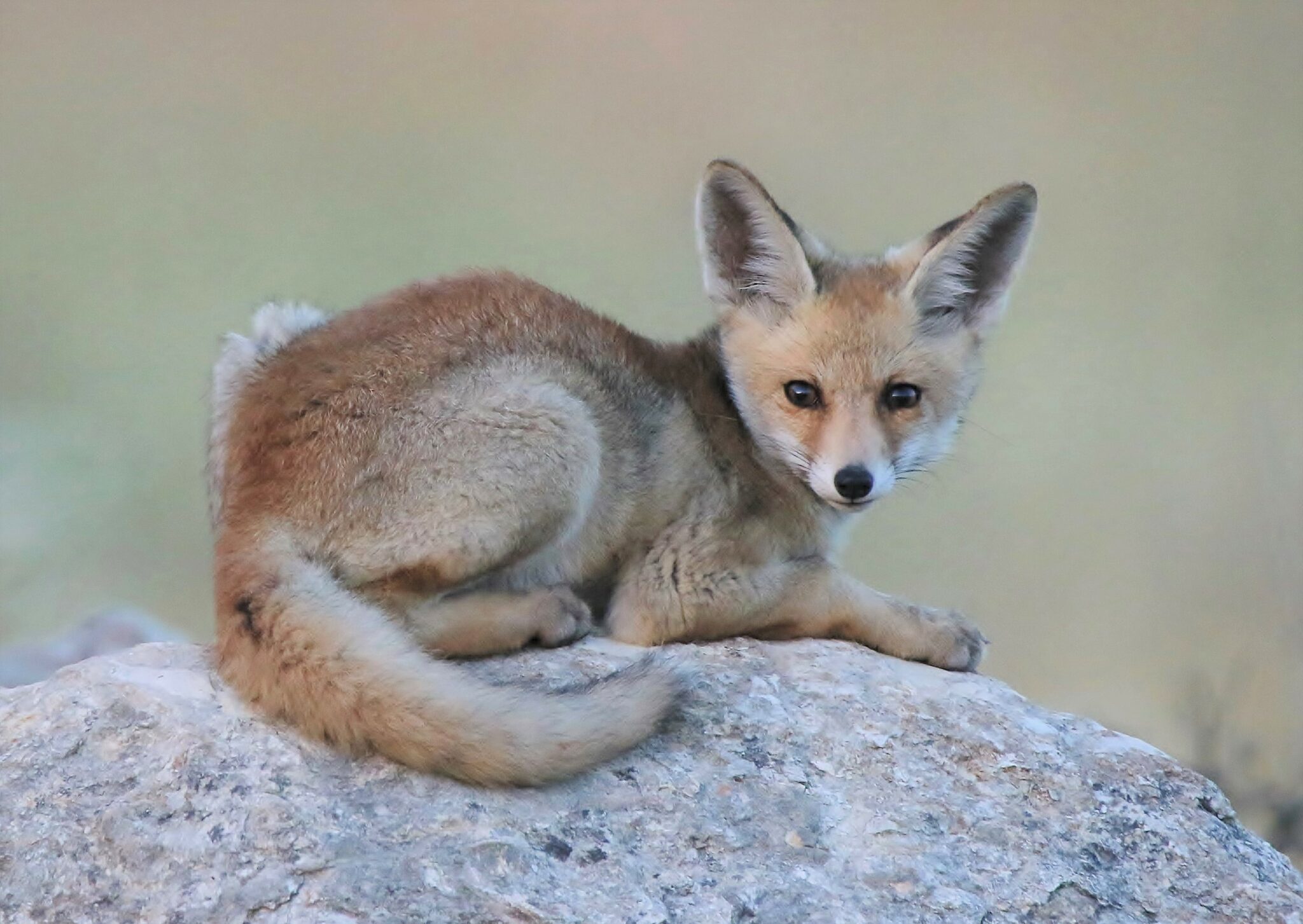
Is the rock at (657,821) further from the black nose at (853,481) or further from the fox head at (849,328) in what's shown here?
the fox head at (849,328)

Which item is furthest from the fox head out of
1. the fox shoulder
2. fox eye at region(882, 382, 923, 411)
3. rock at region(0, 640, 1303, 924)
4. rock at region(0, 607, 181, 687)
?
rock at region(0, 607, 181, 687)

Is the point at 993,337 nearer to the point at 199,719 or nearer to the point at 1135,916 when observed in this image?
the point at 1135,916

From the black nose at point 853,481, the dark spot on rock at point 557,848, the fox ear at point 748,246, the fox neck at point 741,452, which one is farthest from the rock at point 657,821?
the fox ear at point 748,246

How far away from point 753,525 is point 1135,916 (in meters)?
1.23

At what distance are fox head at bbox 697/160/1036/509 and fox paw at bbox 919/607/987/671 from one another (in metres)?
0.31

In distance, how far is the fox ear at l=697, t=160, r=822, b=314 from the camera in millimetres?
3316

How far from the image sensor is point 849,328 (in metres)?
3.25

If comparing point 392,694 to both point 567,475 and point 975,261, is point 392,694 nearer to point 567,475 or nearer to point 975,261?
point 567,475

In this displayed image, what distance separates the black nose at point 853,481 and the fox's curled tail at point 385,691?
62cm

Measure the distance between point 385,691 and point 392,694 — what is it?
1 cm

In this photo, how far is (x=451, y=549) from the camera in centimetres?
284

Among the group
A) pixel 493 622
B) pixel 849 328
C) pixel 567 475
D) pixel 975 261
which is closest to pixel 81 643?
pixel 493 622

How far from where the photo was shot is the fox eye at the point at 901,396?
3211 millimetres

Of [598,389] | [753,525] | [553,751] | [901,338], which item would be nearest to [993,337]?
Result: [901,338]
